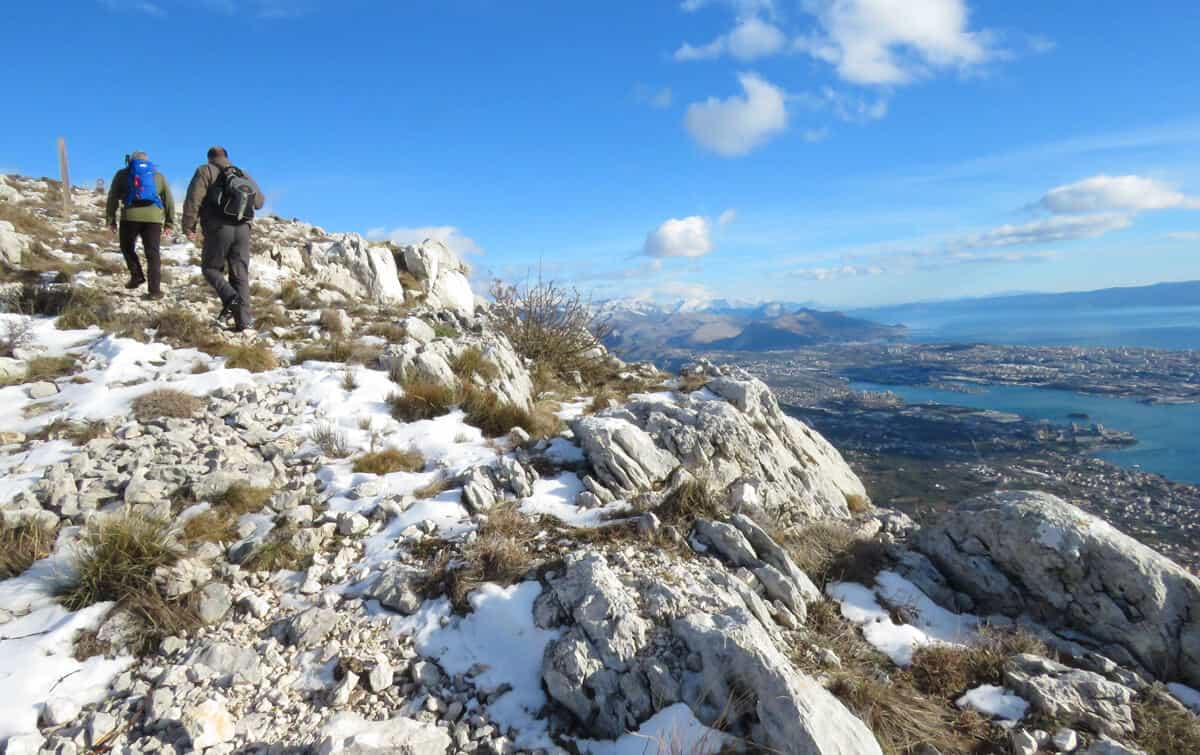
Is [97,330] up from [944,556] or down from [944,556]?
up

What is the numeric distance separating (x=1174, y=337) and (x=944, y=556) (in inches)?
10942

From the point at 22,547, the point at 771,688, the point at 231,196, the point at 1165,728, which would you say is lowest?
the point at 1165,728

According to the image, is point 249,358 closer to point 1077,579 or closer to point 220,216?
point 220,216

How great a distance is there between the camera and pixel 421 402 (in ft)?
28.3

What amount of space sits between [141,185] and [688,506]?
500 inches

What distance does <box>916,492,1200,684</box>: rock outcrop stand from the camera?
218 inches

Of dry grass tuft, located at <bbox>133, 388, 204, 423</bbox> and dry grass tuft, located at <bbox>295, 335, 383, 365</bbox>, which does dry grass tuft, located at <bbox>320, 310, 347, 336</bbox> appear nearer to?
dry grass tuft, located at <bbox>295, 335, 383, 365</bbox>

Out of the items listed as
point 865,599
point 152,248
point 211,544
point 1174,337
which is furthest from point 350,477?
point 1174,337

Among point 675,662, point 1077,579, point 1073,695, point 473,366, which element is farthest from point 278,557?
point 1077,579

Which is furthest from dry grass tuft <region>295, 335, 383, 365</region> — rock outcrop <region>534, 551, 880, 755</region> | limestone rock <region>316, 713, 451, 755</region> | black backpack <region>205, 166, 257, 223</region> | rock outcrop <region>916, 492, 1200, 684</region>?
rock outcrop <region>916, 492, 1200, 684</region>

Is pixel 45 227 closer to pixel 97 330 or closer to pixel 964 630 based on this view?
pixel 97 330

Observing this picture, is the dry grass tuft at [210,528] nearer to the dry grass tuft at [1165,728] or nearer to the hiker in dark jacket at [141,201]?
the dry grass tuft at [1165,728]

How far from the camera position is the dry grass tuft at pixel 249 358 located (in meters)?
9.41

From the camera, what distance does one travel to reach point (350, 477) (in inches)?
257
